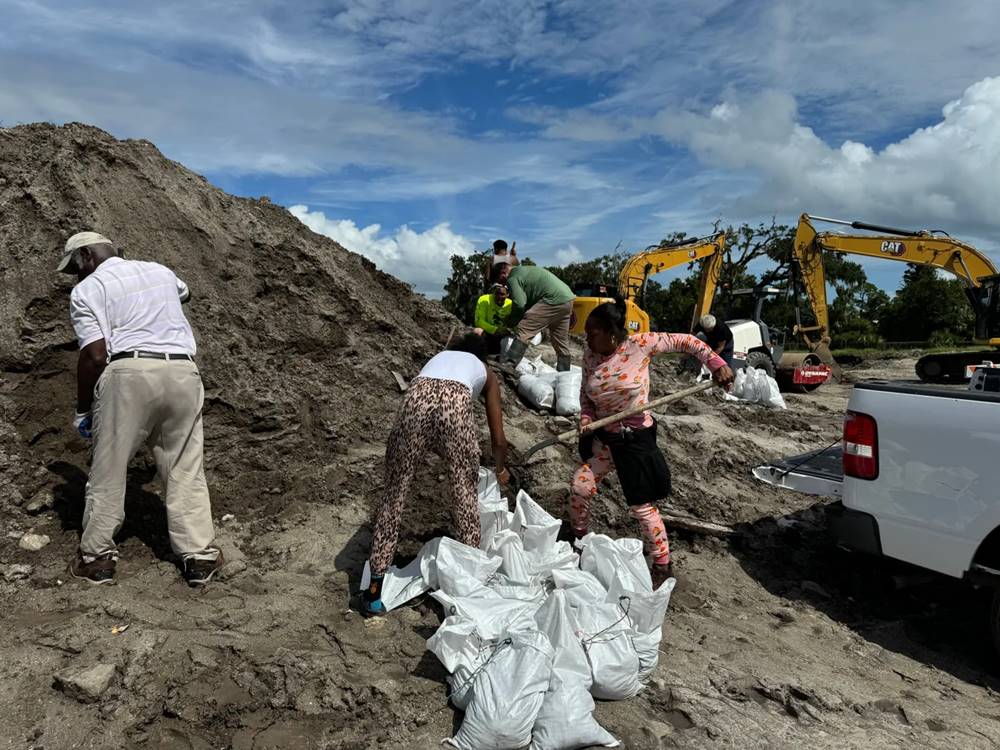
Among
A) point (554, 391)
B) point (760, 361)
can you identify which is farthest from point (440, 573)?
point (760, 361)

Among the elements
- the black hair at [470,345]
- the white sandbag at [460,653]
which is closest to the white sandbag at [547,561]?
the white sandbag at [460,653]

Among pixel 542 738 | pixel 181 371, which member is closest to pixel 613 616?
pixel 542 738

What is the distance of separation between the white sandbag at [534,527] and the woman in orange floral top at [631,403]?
51 centimetres

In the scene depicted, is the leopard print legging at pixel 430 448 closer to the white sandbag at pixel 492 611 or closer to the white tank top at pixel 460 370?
the white tank top at pixel 460 370

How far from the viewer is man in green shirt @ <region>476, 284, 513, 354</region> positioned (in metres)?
7.73

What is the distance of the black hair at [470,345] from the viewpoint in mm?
3766

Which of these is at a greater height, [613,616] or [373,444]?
[373,444]

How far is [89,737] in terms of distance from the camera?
247 cm

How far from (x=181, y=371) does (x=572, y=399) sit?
A: 4.02 m

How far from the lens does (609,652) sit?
9.29ft

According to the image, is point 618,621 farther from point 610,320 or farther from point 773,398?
point 773,398

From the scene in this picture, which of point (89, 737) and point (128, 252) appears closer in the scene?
point (89, 737)

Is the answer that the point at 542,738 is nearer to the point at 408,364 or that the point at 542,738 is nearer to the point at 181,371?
the point at 181,371

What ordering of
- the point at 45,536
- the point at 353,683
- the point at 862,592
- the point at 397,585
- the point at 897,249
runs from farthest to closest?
1. the point at 897,249
2. the point at 862,592
3. the point at 45,536
4. the point at 397,585
5. the point at 353,683
